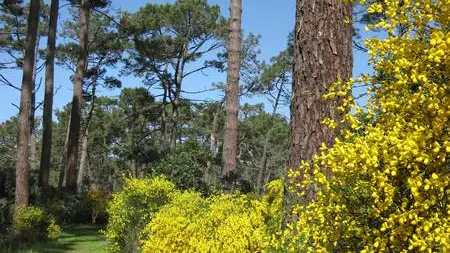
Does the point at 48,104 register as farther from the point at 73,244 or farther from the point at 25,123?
the point at 73,244

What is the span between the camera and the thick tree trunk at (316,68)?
4723 millimetres

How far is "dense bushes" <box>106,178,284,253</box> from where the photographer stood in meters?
5.00

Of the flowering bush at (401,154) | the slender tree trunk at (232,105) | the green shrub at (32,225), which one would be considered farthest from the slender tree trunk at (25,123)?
the flowering bush at (401,154)

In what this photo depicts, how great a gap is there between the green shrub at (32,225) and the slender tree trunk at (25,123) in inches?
23.2

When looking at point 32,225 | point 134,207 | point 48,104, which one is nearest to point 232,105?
point 134,207

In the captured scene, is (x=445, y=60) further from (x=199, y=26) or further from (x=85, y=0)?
(x=199, y=26)

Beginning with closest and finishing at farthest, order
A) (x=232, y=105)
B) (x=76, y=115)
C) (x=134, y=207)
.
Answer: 1. (x=134, y=207)
2. (x=232, y=105)
3. (x=76, y=115)

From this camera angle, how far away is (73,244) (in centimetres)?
1232

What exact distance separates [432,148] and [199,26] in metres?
27.4

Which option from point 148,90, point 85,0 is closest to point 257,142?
point 148,90

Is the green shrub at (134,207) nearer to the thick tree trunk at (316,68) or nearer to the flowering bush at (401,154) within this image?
the thick tree trunk at (316,68)

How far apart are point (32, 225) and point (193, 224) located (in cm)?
796

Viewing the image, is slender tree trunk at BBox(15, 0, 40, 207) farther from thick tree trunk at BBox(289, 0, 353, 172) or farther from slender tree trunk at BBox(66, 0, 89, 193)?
thick tree trunk at BBox(289, 0, 353, 172)

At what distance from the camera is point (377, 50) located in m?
2.69
